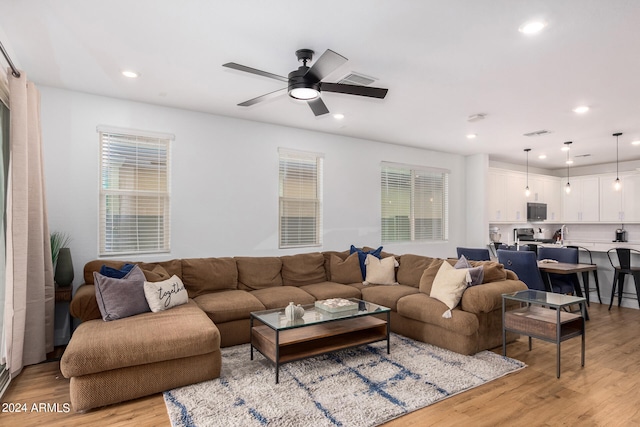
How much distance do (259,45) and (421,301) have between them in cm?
293

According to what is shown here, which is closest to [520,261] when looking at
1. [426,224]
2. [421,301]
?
[421,301]

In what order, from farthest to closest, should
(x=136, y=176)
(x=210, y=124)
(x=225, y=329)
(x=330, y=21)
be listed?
(x=210, y=124) < (x=136, y=176) < (x=225, y=329) < (x=330, y=21)

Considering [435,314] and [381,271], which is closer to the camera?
[435,314]

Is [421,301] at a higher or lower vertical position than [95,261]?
lower

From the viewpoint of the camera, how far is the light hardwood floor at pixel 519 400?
2.39m

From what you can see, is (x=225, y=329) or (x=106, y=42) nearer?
(x=106, y=42)

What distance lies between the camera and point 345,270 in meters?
5.02

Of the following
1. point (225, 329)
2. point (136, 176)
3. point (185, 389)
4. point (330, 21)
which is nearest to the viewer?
point (330, 21)

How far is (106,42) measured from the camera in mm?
2846

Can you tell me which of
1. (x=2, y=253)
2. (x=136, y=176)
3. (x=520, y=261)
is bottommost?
(x=520, y=261)

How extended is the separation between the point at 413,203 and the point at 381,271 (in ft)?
7.62

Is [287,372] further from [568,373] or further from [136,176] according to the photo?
[136,176]

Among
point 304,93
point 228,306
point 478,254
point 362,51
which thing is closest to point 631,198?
point 478,254

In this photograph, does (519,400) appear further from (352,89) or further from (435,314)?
(352,89)
